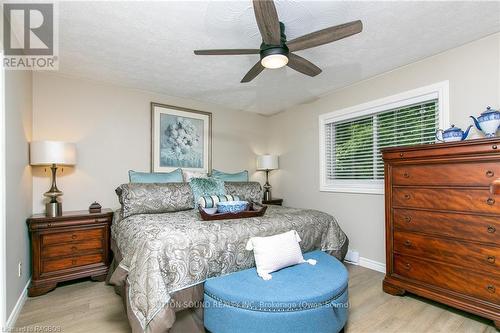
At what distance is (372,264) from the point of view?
331 cm

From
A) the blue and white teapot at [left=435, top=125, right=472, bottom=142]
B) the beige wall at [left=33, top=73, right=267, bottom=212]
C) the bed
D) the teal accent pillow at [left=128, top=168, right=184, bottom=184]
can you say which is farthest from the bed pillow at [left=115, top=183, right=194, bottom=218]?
the blue and white teapot at [left=435, top=125, right=472, bottom=142]

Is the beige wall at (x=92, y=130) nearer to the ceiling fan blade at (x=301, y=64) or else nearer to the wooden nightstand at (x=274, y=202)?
the wooden nightstand at (x=274, y=202)

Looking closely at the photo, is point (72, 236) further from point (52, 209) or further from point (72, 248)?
point (52, 209)

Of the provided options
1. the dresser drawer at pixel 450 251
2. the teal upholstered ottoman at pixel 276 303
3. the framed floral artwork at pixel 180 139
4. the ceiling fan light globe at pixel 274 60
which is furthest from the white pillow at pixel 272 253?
the framed floral artwork at pixel 180 139

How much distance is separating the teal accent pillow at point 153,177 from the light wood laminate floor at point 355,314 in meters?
1.25

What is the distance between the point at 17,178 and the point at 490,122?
408cm

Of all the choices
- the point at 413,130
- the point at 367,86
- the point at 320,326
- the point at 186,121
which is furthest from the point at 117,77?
the point at 413,130

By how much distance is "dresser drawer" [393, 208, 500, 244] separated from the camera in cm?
200

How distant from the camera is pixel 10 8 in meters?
1.99

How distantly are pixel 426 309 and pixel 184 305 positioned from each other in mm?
2099

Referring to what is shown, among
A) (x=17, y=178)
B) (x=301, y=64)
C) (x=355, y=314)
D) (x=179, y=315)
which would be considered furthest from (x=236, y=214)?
(x=17, y=178)

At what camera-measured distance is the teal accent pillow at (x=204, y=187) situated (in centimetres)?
314

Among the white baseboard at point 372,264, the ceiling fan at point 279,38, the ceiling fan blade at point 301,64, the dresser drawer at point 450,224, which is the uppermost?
the ceiling fan at point 279,38

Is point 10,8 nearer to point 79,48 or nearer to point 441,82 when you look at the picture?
point 79,48
